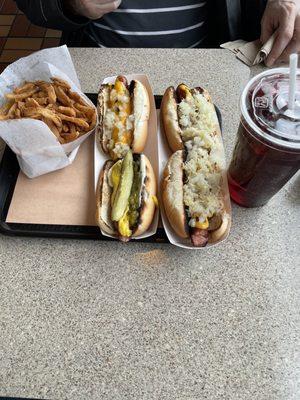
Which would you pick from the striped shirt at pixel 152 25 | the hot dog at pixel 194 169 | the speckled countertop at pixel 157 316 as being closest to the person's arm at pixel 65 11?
the striped shirt at pixel 152 25

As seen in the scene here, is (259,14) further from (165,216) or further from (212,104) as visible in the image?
(165,216)

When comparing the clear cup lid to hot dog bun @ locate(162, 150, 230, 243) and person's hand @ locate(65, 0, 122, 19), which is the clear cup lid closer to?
hot dog bun @ locate(162, 150, 230, 243)

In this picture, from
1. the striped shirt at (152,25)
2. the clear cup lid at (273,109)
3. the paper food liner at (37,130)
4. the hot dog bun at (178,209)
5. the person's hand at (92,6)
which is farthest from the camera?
the striped shirt at (152,25)

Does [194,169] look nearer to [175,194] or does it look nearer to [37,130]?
[175,194]

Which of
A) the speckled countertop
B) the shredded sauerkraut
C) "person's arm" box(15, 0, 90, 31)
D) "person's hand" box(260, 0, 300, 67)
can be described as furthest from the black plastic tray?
"person's hand" box(260, 0, 300, 67)

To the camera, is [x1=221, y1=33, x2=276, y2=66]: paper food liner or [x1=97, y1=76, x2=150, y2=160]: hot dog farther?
[x1=221, y1=33, x2=276, y2=66]: paper food liner

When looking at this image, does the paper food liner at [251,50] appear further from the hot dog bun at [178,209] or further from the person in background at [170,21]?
the hot dog bun at [178,209]

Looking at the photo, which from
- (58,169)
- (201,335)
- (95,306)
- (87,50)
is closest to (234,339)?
(201,335)
